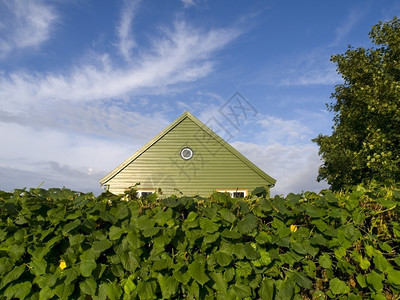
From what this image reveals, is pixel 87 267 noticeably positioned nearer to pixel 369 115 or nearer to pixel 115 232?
pixel 115 232

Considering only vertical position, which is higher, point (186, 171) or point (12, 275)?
point (186, 171)

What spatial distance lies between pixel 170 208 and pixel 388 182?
1955 mm

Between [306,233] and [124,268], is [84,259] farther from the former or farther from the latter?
[306,233]

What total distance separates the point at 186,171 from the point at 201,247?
41.5ft

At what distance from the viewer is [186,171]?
595 inches

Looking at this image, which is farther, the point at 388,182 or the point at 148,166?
the point at 148,166

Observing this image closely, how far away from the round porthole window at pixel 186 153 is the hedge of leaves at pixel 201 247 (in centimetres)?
1252

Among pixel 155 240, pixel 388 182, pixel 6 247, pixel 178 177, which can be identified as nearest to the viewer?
pixel 155 240

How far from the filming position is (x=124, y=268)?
2500 millimetres

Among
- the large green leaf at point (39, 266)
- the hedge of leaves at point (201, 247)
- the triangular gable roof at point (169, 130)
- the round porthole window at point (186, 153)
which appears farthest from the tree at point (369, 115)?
the large green leaf at point (39, 266)

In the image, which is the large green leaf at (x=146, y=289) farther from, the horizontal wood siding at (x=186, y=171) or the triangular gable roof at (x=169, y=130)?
the triangular gable roof at (x=169, y=130)

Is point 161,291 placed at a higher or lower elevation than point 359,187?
lower

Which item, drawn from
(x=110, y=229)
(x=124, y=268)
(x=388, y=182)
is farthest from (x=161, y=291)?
(x=388, y=182)

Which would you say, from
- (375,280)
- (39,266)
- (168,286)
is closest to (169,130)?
(39,266)
